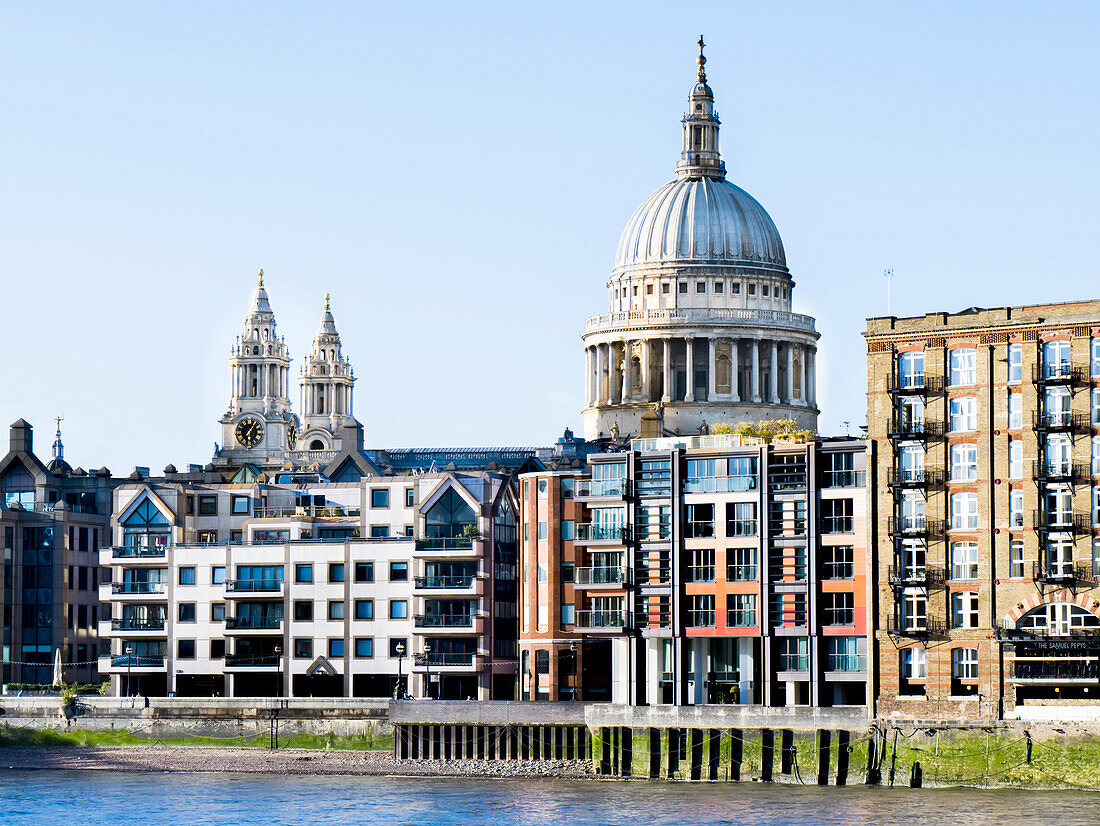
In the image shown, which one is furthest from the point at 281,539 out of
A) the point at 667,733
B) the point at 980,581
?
the point at 980,581

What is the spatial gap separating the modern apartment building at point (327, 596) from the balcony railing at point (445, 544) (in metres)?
0.07

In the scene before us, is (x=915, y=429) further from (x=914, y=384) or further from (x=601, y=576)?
(x=601, y=576)

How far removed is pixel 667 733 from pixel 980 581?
19.7 metres

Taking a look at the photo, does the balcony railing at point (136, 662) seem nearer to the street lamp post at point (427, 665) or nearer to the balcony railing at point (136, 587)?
the balcony railing at point (136, 587)

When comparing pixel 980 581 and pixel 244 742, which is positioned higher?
pixel 980 581

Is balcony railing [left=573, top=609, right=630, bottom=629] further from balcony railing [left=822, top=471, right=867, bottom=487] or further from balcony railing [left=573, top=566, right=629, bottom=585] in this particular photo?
balcony railing [left=822, top=471, right=867, bottom=487]

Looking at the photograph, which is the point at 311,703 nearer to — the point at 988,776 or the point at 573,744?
the point at 573,744

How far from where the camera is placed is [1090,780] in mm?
133625

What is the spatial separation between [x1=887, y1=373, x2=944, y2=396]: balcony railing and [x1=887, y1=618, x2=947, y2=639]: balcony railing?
12.4 meters

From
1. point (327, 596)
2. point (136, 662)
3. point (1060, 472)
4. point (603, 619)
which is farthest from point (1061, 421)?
point (136, 662)

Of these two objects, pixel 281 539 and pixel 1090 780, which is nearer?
pixel 1090 780

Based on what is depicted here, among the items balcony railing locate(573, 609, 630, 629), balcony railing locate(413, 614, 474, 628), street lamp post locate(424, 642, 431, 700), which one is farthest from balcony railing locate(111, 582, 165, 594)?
balcony railing locate(573, 609, 630, 629)

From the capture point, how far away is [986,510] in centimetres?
14150

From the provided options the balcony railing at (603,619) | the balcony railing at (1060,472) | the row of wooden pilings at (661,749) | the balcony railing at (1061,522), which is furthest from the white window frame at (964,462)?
the balcony railing at (603,619)
